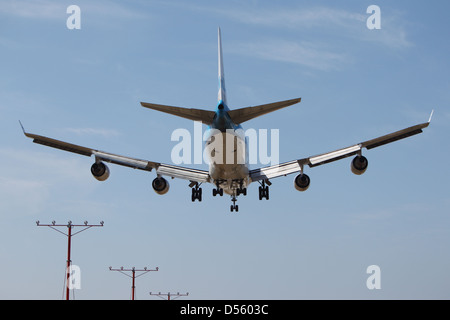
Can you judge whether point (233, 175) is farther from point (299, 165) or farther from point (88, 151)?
point (88, 151)

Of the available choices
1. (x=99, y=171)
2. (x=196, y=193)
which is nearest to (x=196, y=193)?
(x=196, y=193)

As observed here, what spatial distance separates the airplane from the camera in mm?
41375

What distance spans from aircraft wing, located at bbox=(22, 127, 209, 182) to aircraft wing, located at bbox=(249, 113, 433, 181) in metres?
3.90

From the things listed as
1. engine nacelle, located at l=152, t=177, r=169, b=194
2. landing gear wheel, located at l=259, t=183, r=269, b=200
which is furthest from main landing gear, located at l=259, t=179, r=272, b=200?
engine nacelle, located at l=152, t=177, r=169, b=194

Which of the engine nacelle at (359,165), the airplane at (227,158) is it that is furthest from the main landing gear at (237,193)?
the engine nacelle at (359,165)

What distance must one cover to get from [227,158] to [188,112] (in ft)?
12.1

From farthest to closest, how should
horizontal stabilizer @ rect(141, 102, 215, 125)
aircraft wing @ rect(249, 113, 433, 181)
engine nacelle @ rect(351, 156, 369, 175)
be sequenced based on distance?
engine nacelle @ rect(351, 156, 369, 175) → aircraft wing @ rect(249, 113, 433, 181) → horizontal stabilizer @ rect(141, 102, 215, 125)

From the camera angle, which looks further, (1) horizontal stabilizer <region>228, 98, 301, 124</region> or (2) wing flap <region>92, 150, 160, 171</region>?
(2) wing flap <region>92, 150, 160, 171</region>

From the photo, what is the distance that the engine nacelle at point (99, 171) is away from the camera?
Result: 143ft

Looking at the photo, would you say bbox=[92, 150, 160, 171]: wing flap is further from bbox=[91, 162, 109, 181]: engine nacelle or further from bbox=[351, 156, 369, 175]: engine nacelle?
bbox=[351, 156, 369, 175]: engine nacelle

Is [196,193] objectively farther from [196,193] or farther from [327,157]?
[327,157]

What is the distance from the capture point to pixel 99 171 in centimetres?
4350
